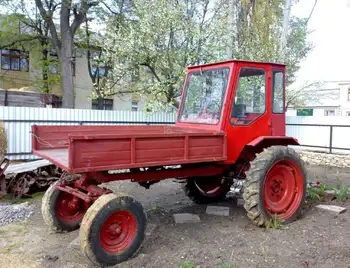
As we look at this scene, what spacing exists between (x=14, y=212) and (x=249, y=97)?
4.20 meters

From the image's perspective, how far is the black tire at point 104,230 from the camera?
360 centimetres

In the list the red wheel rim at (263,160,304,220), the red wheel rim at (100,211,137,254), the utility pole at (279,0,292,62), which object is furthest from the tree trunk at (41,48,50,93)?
the red wheel rim at (100,211,137,254)

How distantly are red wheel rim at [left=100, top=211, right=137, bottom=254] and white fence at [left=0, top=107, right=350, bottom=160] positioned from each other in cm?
781

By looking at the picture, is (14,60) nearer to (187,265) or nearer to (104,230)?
(104,230)

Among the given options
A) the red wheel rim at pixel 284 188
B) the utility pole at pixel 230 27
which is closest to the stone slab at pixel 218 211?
the red wheel rim at pixel 284 188

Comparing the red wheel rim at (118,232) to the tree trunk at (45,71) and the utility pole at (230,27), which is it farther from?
the tree trunk at (45,71)

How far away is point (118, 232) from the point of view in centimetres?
390

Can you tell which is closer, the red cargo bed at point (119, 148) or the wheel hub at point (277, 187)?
the red cargo bed at point (119, 148)

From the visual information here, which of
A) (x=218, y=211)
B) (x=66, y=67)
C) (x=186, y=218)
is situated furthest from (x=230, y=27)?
(x=66, y=67)

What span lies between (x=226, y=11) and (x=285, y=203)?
26.9 ft

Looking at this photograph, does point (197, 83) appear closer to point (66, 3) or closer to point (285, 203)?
point (285, 203)

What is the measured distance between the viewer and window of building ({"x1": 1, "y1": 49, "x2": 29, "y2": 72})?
23.9m

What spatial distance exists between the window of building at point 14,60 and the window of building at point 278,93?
21808mm

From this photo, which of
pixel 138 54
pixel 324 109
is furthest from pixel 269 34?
pixel 324 109
